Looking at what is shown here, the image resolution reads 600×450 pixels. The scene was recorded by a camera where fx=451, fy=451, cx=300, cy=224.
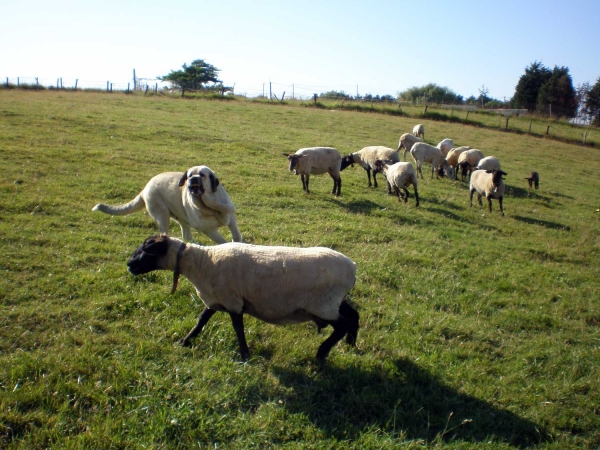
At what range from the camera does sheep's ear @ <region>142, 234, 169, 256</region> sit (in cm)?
509

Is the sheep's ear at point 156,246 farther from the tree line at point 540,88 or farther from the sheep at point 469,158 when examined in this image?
the tree line at point 540,88

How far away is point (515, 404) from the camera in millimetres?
4684

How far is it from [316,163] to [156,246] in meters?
10.5

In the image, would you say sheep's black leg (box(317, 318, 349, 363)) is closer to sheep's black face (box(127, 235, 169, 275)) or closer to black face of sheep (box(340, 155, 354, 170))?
sheep's black face (box(127, 235, 169, 275))

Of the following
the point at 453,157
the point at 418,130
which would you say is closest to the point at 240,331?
the point at 453,157

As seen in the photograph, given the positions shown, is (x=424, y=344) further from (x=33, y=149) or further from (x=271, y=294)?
(x=33, y=149)

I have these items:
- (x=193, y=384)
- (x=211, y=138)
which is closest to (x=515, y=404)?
(x=193, y=384)

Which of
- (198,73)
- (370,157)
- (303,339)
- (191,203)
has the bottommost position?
(303,339)

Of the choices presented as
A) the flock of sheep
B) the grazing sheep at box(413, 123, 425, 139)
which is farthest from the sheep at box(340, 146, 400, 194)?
the grazing sheep at box(413, 123, 425, 139)

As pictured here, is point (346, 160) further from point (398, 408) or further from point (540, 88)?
point (540, 88)

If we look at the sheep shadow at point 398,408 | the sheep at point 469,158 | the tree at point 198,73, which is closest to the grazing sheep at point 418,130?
the sheep at point 469,158

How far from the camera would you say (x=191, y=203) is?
24.8 feet

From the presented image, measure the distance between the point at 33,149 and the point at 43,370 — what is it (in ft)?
42.1

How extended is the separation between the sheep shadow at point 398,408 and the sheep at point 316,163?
33.3ft
